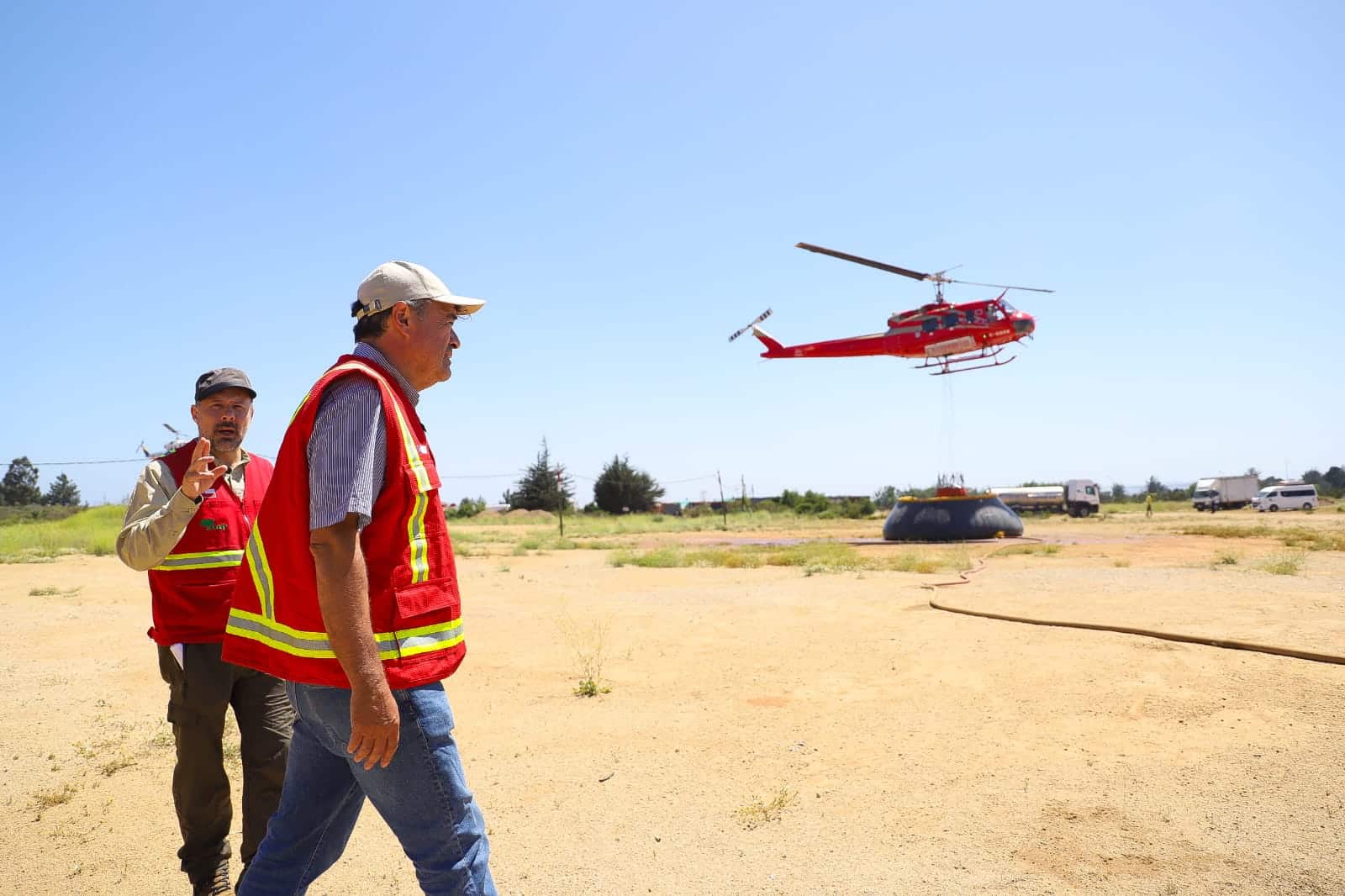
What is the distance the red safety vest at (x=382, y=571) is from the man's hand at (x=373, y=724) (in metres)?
0.07

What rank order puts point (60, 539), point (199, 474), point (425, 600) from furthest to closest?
point (60, 539), point (199, 474), point (425, 600)

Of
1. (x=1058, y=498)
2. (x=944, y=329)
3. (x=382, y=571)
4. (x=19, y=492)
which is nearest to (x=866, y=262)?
(x=944, y=329)

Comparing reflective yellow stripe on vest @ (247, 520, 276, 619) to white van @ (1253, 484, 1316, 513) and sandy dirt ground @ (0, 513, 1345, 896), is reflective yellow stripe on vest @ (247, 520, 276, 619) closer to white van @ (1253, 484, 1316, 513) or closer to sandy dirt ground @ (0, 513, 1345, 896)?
sandy dirt ground @ (0, 513, 1345, 896)

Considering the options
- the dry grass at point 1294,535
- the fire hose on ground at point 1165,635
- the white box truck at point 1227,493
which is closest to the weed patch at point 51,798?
the fire hose on ground at point 1165,635

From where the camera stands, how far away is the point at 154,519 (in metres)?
2.98

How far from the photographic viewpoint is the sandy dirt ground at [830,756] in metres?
3.46

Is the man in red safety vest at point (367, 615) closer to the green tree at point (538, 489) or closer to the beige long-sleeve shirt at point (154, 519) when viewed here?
the beige long-sleeve shirt at point (154, 519)

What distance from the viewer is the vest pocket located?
1975 millimetres

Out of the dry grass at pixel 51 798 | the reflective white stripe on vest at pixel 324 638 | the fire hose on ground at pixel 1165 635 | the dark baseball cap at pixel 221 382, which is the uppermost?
the dark baseball cap at pixel 221 382

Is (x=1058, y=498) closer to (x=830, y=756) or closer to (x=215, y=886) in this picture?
(x=830, y=756)

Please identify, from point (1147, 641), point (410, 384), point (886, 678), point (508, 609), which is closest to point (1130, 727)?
point (886, 678)

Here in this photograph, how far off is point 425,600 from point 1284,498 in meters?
56.2

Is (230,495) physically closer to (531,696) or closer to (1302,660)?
(531,696)

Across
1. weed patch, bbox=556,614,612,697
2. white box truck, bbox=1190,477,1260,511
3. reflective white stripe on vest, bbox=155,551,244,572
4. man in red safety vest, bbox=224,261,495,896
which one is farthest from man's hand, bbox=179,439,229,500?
white box truck, bbox=1190,477,1260,511
